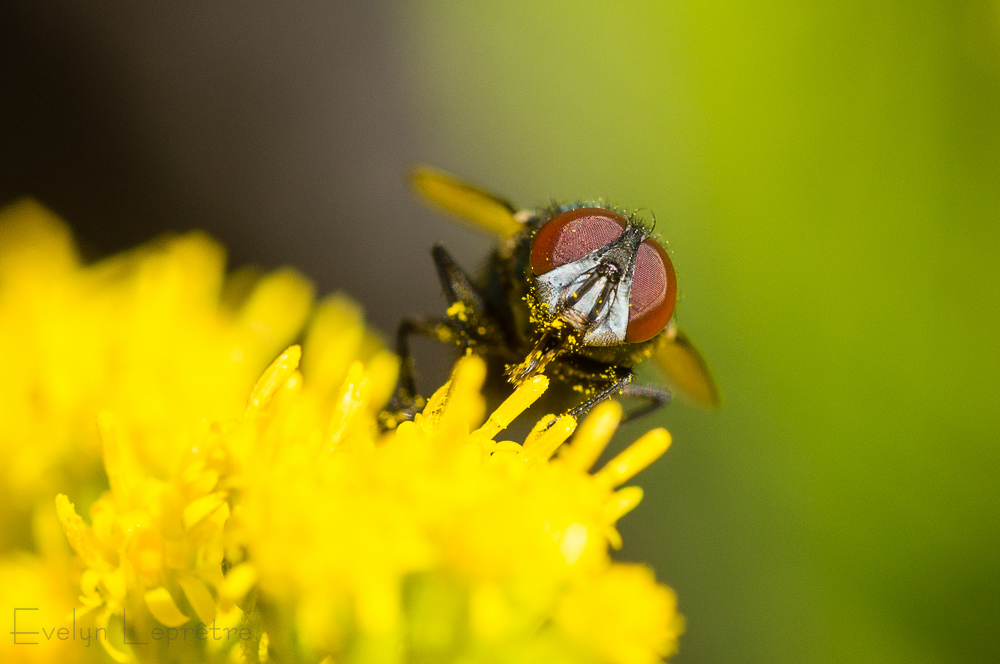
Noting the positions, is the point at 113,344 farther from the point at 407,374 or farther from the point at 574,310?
the point at 574,310

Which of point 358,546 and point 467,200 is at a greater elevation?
point 467,200

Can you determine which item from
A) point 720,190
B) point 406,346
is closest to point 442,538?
point 406,346

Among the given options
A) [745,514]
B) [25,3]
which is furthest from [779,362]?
[25,3]

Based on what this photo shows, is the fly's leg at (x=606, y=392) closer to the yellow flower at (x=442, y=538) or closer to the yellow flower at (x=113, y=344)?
the yellow flower at (x=442, y=538)

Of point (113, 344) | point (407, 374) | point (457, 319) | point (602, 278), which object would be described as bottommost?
point (113, 344)

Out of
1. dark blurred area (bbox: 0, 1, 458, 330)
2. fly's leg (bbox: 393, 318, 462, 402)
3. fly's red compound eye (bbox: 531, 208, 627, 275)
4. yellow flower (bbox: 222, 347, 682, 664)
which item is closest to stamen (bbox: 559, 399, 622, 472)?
yellow flower (bbox: 222, 347, 682, 664)

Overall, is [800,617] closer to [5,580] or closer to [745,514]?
[745,514]
